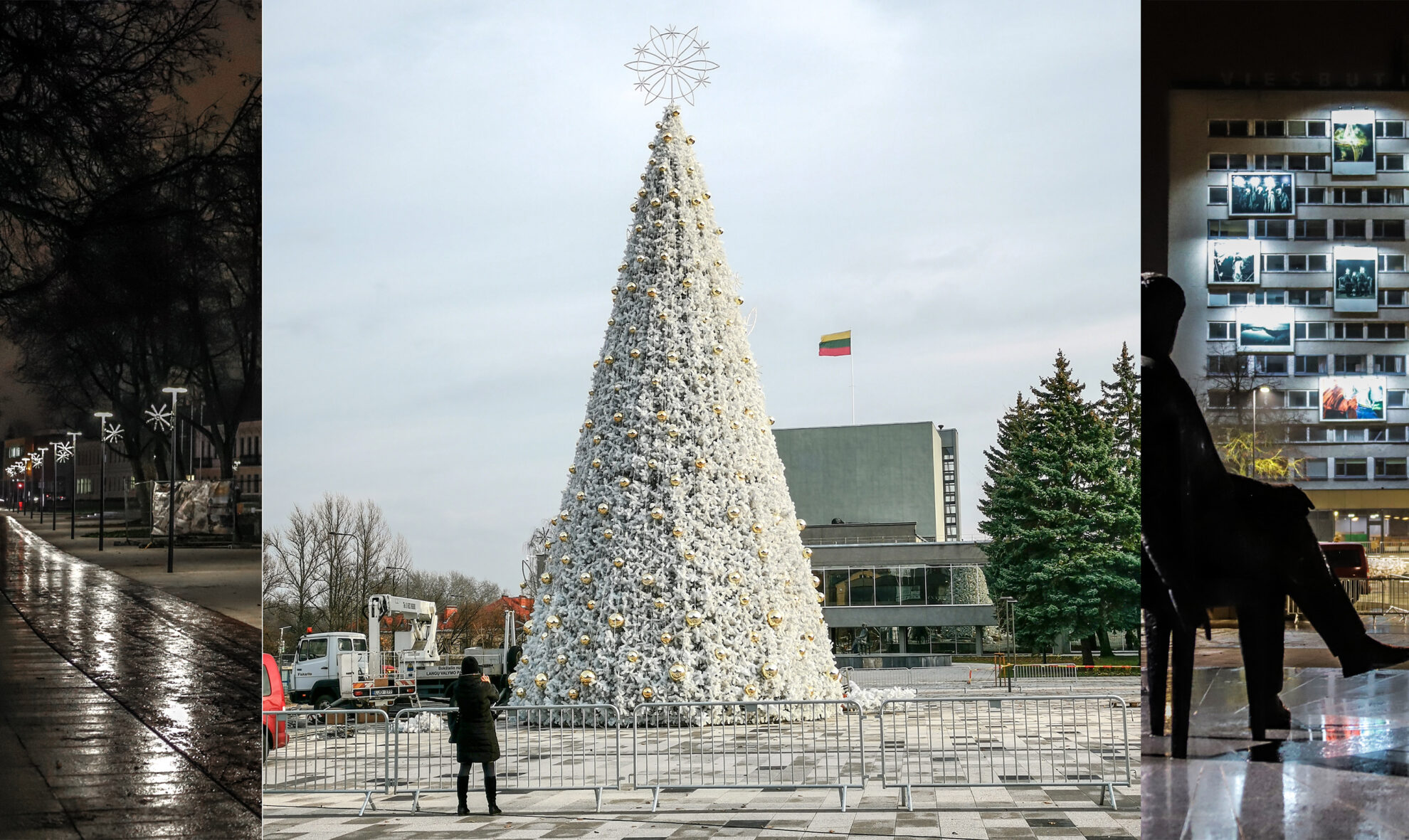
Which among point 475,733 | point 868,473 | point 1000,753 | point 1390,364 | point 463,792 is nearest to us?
point 1390,364

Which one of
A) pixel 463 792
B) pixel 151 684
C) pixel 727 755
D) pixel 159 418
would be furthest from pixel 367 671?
pixel 159 418

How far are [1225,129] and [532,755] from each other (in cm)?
543

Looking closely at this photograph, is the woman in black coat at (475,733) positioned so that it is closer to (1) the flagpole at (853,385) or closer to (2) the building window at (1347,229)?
(2) the building window at (1347,229)

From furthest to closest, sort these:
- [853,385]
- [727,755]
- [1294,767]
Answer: [853,385]
[727,755]
[1294,767]

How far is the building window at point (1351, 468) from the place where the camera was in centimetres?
432

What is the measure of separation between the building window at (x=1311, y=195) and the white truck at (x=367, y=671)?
11.6m

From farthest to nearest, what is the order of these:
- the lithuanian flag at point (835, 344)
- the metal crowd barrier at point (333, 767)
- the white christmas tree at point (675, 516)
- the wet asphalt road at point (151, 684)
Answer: the lithuanian flag at point (835, 344), the white christmas tree at point (675, 516), the metal crowd barrier at point (333, 767), the wet asphalt road at point (151, 684)

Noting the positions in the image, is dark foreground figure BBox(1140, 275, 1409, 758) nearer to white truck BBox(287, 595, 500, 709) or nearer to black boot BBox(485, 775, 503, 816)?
black boot BBox(485, 775, 503, 816)

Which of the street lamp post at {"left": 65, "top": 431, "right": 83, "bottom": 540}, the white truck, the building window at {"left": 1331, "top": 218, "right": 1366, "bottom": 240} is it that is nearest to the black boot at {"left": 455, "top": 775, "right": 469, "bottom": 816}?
the street lamp post at {"left": 65, "top": 431, "right": 83, "bottom": 540}

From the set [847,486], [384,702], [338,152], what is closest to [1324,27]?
[847,486]

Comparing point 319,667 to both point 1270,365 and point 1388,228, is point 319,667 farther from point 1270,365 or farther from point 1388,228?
point 1388,228

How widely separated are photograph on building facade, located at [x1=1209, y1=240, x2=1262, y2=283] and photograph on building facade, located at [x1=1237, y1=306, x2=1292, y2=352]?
12cm

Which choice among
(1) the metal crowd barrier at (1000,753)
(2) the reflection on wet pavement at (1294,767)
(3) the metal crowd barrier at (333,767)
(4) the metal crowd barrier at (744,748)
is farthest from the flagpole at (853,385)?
(2) the reflection on wet pavement at (1294,767)

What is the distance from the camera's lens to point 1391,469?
4395 millimetres
